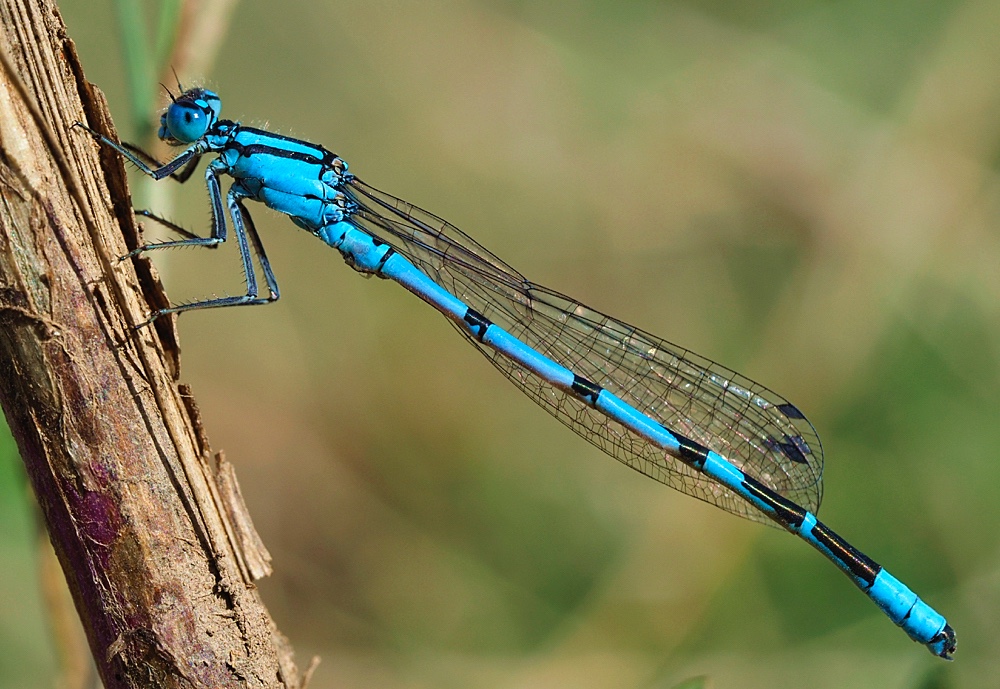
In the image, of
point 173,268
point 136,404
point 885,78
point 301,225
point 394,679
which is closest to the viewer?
point 136,404

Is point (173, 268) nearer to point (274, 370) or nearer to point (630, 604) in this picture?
point (274, 370)

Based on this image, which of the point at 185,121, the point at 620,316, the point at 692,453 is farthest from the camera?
the point at 620,316

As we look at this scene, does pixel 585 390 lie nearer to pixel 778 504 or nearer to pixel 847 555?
pixel 778 504

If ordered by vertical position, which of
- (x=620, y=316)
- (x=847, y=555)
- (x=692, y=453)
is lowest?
(x=847, y=555)

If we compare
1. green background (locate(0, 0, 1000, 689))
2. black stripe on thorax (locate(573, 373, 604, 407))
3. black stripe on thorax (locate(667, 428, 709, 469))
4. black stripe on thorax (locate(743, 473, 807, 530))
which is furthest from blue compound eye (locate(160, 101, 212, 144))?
black stripe on thorax (locate(743, 473, 807, 530))

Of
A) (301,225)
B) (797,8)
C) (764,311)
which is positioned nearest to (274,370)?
(301,225)

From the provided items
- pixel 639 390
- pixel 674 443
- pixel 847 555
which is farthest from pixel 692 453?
pixel 847 555

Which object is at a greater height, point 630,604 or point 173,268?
point 173,268

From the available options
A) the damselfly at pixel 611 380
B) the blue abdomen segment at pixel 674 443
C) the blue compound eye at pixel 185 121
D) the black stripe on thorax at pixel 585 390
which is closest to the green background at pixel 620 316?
the blue abdomen segment at pixel 674 443
